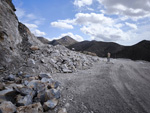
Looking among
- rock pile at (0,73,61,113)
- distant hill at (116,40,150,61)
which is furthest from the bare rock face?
distant hill at (116,40,150,61)

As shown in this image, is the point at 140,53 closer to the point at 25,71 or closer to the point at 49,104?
the point at 25,71

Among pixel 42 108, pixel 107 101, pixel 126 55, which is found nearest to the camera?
pixel 42 108

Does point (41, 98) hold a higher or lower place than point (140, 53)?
lower

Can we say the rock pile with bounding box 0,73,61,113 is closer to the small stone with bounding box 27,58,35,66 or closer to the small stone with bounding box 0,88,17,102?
the small stone with bounding box 0,88,17,102

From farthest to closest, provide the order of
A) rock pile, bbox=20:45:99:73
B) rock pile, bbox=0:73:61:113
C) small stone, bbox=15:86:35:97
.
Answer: rock pile, bbox=20:45:99:73, small stone, bbox=15:86:35:97, rock pile, bbox=0:73:61:113

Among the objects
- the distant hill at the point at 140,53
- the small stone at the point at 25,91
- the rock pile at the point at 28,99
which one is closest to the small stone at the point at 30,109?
the rock pile at the point at 28,99

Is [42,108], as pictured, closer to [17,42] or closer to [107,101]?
[107,101]

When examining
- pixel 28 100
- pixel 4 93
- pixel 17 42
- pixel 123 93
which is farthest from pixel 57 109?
pixel 17 42

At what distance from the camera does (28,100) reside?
2.68 m

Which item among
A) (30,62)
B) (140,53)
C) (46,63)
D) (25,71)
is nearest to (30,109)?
(25,71)

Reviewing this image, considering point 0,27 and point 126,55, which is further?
point 126,55

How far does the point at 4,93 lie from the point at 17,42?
5095 millimetres

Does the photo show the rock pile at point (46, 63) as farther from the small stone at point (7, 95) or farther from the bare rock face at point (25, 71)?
the small stone at point (7, 95)

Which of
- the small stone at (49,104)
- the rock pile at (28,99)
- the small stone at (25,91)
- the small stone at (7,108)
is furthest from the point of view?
the small stone at (25,91)
